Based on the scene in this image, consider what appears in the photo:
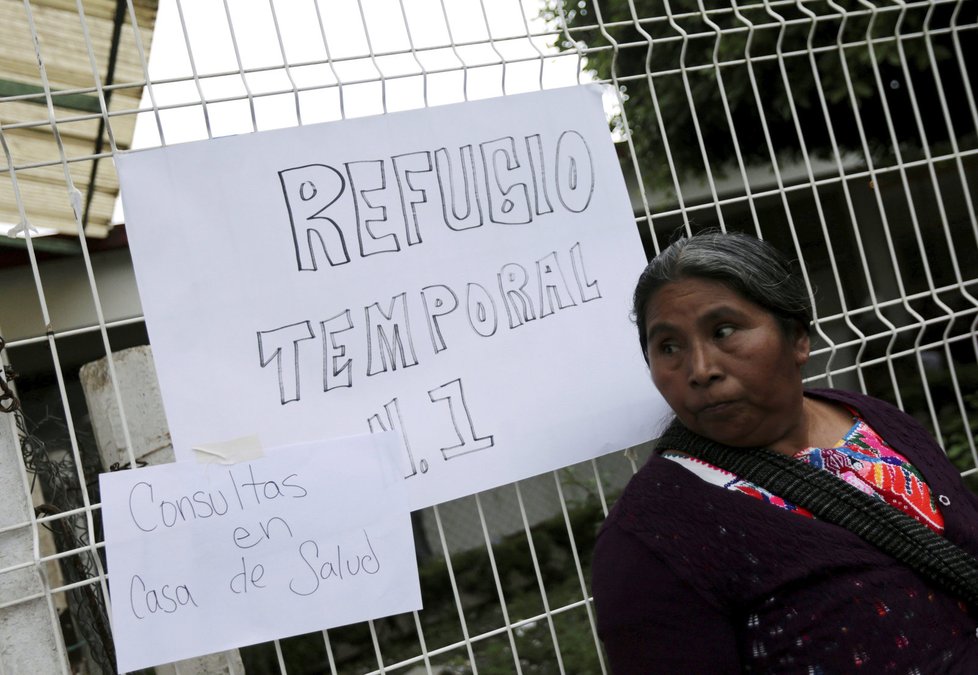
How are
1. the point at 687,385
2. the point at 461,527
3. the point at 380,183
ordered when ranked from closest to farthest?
1. the point at 687,385
2. the point at 380,183
3. the point at 461,527

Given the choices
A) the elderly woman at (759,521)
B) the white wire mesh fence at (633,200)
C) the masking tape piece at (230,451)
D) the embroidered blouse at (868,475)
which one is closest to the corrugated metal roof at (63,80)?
the white wire mesh fence at (633,200)

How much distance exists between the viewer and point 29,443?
6.10 ft

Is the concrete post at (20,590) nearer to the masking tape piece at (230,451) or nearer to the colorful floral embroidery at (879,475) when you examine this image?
the masking tape piece at (230,451)

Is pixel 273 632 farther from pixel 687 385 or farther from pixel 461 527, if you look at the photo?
pixel 461 527

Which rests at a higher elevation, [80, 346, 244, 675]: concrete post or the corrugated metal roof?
the corrugated metal roof

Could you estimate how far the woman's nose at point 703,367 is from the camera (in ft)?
5.14

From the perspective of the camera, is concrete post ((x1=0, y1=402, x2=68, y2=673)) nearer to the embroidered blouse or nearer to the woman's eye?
the embroidered blouse

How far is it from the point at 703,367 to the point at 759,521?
28cm

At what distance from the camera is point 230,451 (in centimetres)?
171

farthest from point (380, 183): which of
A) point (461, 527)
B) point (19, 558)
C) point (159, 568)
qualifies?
point (461, 527)

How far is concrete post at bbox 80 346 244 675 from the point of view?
2076 mm

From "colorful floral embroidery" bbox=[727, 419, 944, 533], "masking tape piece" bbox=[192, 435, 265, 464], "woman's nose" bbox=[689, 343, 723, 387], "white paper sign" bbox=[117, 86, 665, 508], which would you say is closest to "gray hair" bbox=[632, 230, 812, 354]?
"woman's nose" bbox=[689, 343, 723, 387]

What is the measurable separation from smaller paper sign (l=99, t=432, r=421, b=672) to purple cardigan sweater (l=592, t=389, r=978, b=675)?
19.4 inches

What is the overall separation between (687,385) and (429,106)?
2.79ft
